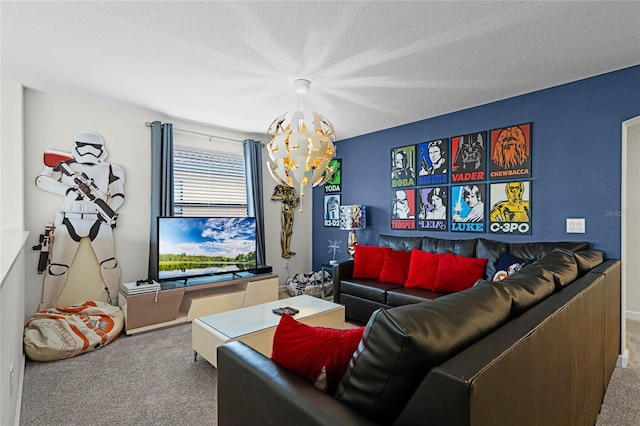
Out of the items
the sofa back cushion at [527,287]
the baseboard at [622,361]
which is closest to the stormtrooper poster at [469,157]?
the baseboard at [622,361]

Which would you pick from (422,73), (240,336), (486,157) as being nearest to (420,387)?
(240,336)

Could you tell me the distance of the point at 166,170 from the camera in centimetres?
393

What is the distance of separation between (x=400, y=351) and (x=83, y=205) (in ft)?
12.4

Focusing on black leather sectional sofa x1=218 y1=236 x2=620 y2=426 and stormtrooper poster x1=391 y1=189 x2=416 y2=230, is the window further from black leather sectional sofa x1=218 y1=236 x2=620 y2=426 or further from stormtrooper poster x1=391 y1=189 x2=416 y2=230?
black leather sectional sofa x1=218 y1=236 x2=620 y2=426

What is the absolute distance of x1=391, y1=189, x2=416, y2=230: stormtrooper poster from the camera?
4.24 m

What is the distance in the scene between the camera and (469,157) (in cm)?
370

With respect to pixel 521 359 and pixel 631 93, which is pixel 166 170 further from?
pixel 631 93

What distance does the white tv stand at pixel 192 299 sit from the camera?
333 centimetres

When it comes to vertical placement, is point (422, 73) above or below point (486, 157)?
above

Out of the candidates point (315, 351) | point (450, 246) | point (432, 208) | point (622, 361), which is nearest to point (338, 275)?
point (450, 246)

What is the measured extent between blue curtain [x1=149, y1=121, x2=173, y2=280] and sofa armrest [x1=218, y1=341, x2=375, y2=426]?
296 cm

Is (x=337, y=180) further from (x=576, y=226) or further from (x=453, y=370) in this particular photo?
(x=453, y=370)

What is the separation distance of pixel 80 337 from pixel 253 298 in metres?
1.76

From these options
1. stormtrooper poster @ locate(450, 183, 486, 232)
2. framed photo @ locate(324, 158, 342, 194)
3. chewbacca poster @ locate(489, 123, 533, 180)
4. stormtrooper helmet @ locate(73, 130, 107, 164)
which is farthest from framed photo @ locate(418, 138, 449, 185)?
stormtrooper helmet @ locate(73, 130, 107, 164)
